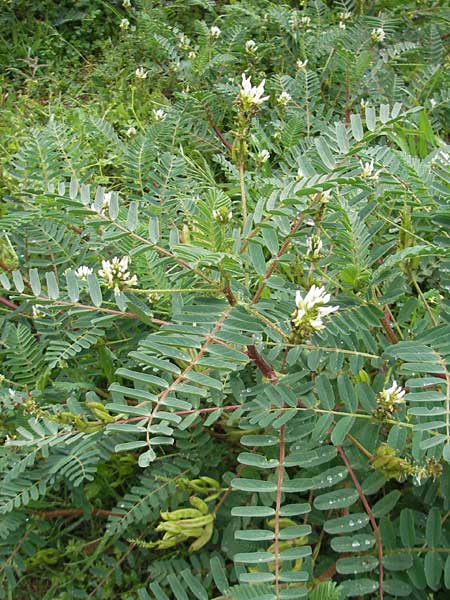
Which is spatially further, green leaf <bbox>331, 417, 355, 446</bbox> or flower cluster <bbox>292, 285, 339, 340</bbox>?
green leaf <bbox>331, 417, 355, 446</bbox>

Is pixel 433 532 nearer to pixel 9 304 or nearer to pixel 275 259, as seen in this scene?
pixel 275 259

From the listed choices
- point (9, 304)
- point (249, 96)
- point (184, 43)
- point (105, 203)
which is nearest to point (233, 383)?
point (105, 203)

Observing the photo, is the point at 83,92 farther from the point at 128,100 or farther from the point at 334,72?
the point at 334,72

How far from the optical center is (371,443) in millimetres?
1323

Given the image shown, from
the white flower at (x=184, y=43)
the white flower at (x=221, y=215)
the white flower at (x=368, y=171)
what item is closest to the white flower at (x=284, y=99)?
the white flower at (x=184, y=43)

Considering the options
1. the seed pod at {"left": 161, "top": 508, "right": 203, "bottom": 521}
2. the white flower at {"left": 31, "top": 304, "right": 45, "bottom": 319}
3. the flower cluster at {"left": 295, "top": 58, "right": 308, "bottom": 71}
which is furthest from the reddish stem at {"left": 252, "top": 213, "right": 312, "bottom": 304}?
the flower cluster at {"left": 295, "top": 58, "right": 308, "bottom": 71}

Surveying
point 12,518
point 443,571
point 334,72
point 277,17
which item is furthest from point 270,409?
point 277,17

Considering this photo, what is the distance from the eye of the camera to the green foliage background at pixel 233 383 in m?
1.25

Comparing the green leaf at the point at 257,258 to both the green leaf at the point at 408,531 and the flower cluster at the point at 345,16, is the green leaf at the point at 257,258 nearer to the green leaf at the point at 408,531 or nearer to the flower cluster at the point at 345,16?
the green leaf at the point at 408,531

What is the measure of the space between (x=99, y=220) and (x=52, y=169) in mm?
771

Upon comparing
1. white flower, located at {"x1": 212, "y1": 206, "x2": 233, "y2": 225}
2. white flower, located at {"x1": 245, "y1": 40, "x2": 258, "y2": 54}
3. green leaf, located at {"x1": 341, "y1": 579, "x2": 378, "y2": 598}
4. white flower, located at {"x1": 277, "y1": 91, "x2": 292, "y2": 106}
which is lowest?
green leaf, located at {"x1": 341, "y1": 579, "x2": 378, "y2": 598}

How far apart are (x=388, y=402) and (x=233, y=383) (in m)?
0.35

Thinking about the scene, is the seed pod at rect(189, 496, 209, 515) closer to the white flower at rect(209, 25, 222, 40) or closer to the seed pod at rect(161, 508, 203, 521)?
the seed pod at rect(161, 508, 203, 521)

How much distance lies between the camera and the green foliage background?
4.09ft
